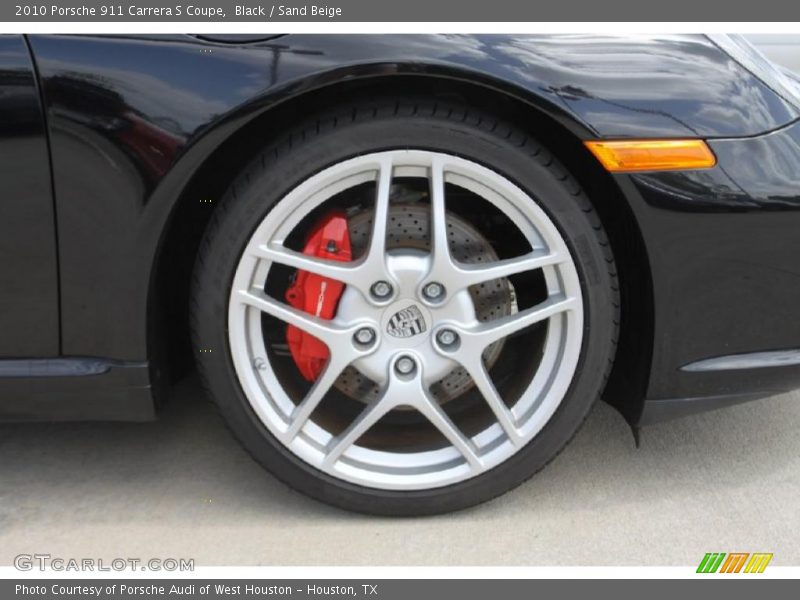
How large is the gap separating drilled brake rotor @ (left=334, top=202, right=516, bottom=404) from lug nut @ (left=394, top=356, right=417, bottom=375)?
0.12 metres

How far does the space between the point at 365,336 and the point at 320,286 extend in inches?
6.5

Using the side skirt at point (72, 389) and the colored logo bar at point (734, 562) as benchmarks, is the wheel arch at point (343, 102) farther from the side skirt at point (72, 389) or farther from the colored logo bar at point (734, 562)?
the colored logo bar at point (734, 562)

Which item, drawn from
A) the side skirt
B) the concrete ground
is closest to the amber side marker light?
the concrete ground

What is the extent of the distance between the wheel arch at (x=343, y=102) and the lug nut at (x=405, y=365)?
545 mm

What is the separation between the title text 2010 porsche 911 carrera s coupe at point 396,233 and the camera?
71.9 inches

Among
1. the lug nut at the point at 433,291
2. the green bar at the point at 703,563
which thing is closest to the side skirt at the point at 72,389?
the lug nut at the point at 433,291

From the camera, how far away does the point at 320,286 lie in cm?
208

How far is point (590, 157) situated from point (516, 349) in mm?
570

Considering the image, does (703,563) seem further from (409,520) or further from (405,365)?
(405,365)

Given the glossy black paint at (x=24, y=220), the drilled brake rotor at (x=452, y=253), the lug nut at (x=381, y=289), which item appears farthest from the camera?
the drilled brake rotor at (x=452, y=253)

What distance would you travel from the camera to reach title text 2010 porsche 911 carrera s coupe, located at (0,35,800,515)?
183 centimetres

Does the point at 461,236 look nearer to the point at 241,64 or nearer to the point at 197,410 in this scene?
the point at 241,64

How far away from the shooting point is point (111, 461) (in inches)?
95.3
